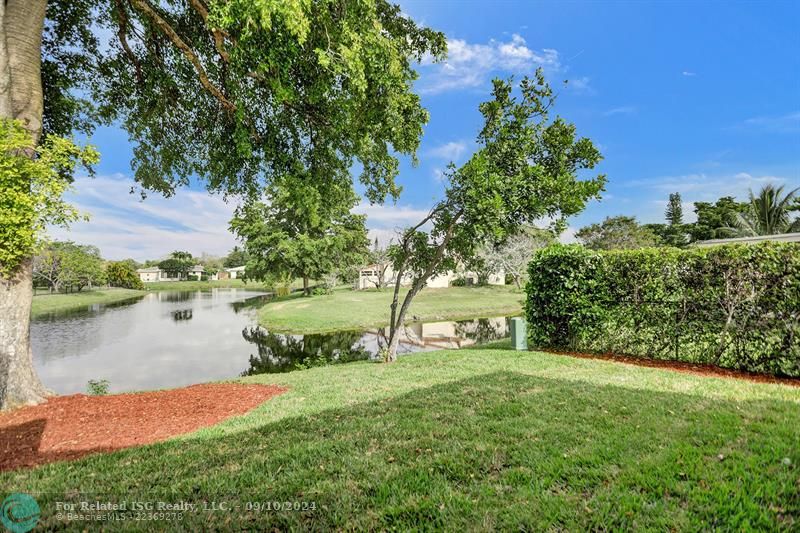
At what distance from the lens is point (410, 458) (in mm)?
3221

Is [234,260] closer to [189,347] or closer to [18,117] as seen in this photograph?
[189,347]

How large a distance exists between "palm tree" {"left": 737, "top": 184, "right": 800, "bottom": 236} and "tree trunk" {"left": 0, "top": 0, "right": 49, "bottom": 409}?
35.3 metres

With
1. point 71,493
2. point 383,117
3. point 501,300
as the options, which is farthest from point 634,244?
point 71,493

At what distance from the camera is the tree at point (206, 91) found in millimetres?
5344

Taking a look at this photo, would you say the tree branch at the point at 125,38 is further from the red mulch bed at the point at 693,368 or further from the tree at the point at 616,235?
the tree at the point at 616,235

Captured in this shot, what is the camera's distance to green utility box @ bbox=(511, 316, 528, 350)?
31.0 ft

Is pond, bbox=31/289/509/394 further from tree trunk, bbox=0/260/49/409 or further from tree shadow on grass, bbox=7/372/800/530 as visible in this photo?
tree shadow on grass, bbox=7/372/800/530

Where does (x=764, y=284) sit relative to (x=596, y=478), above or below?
above

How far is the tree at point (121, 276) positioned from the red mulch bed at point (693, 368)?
7046 centimetres

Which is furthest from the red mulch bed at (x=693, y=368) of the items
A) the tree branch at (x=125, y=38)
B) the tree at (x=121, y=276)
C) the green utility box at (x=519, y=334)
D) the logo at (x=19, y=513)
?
the tree at (x=121, y=276)

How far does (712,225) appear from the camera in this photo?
35.8m

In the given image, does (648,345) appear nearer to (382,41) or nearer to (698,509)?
(698,509)

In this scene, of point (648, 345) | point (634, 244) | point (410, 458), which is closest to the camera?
point (410, 458)

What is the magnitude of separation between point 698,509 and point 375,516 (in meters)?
2.07
